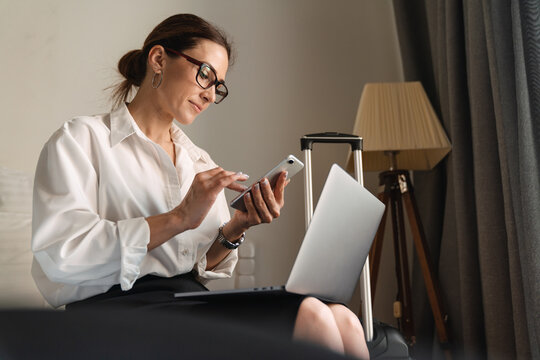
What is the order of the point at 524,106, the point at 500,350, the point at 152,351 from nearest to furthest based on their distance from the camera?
the point at 152,351 → the point at 524,106 → the point at 500,350

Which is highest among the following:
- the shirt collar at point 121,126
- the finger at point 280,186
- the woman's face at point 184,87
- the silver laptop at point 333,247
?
the woman's face at point 184,87

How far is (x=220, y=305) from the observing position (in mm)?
1042

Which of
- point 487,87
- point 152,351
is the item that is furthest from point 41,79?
point 152,351

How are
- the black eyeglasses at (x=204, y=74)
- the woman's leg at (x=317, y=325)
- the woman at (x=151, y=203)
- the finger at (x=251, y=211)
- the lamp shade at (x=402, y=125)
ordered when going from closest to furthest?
Answer: the woman's leg at (x=317, y=325) → the woman at (x=151, y=203) → the finger at (x=251, y=211) → the black eyeglasses at (x=204, y=74) → the lamp shade at (x=402, y=125)

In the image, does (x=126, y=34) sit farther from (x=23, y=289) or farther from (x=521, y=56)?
(x=521, y=56)

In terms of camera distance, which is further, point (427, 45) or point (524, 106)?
point (427, 45)

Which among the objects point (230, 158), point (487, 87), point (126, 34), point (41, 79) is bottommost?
point (230, 158)

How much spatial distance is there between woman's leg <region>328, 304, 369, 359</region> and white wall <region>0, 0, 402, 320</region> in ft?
4.42

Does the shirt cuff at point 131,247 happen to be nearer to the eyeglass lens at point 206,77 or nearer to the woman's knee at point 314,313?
the woman's knee at point 314,313

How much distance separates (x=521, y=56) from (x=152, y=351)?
1.63m

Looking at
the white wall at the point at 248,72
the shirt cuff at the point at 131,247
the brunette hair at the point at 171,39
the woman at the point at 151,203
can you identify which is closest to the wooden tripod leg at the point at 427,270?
the white wall at the point at 248,72

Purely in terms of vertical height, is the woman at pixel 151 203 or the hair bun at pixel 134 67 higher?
the hair bun at pixel 134 67

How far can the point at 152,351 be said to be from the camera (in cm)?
25

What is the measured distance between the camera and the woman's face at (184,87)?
140 cm
